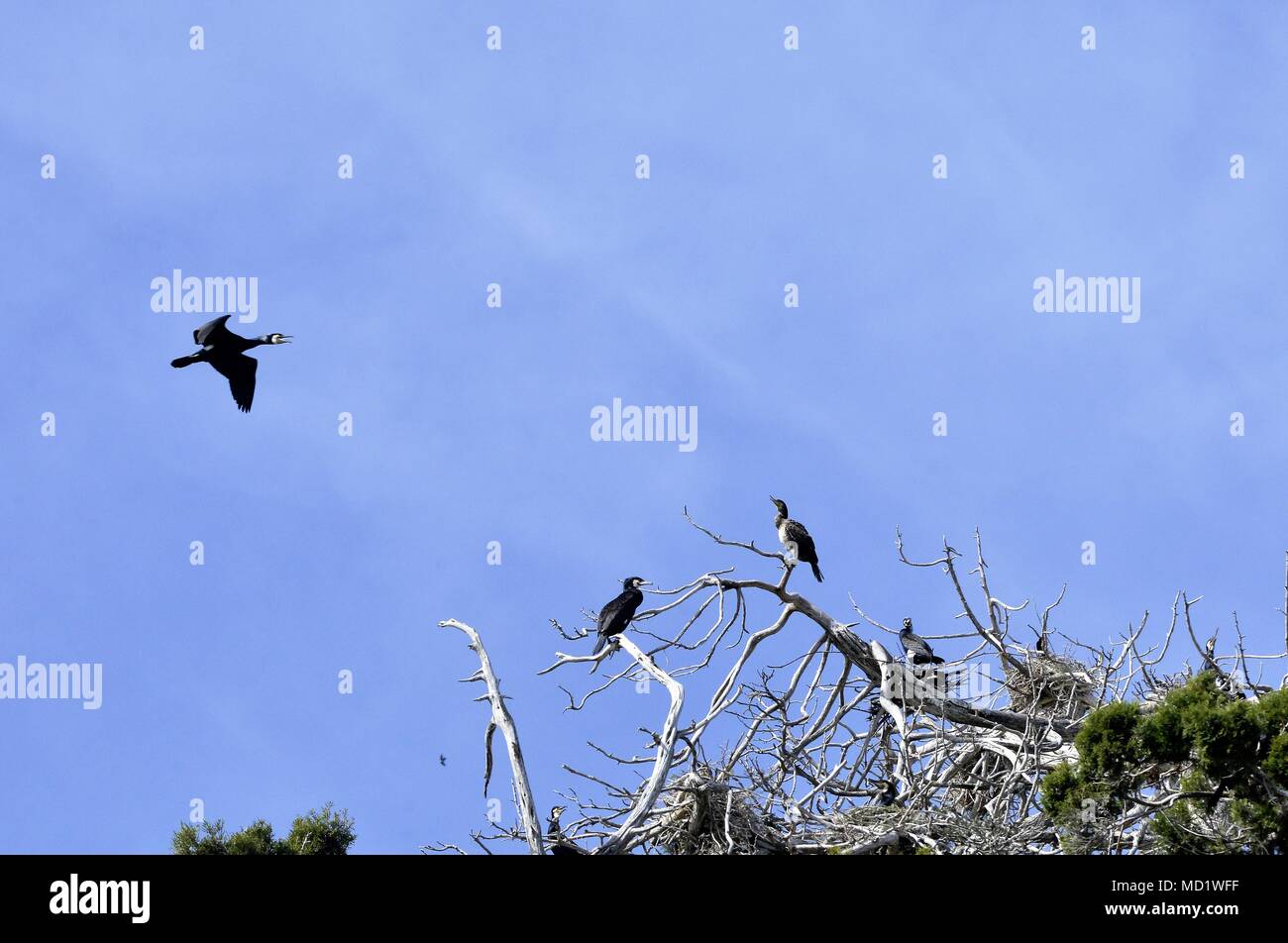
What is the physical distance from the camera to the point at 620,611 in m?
12.1

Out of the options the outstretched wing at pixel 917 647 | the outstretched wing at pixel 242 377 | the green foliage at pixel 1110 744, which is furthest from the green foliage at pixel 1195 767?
the outstretched wing at pixel 242 377

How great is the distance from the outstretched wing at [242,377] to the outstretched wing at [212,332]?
42 centimetres

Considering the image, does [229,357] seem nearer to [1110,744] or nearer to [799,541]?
[799,541]

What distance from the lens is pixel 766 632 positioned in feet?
40.1

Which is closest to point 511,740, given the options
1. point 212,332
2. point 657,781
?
point 657,781

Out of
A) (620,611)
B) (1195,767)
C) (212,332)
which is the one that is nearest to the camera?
(1195,767)

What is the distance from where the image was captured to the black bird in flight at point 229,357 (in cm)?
1533

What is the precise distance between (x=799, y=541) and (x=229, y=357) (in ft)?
19.4

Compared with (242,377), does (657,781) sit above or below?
below

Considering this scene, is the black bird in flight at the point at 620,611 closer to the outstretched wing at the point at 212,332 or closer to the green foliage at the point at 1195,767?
the green foliage at the point at 1195,767

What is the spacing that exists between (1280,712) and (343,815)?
873 cm

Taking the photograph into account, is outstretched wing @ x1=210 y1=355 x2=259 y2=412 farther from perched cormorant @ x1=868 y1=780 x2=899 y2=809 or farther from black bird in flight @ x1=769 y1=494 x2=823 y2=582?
perched cormorant @ x1=868 y1=780 x2=899 y2=809

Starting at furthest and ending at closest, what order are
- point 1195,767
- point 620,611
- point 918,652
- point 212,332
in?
point 212,332 < point 918,652 < point 620,611 < point 1195,767
